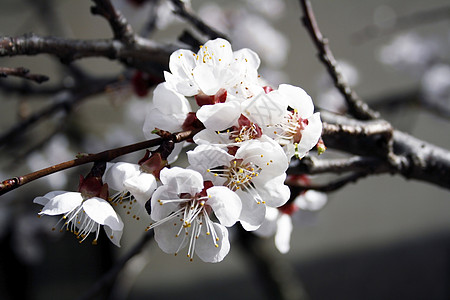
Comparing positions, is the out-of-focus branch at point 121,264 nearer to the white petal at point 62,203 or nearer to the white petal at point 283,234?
the white petal at point 283,234

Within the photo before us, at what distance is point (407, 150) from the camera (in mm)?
746

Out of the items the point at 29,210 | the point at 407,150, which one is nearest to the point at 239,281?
the point at 29,210

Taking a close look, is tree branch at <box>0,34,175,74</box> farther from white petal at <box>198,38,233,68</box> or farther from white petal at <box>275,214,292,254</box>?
white petal at <box>275,214,292,254</box>

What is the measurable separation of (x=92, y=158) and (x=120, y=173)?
0.03m

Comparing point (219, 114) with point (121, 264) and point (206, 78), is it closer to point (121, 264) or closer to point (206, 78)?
point (206, 78)

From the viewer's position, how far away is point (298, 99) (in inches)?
20.1

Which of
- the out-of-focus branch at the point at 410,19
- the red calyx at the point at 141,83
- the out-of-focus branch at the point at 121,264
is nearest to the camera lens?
the out-of-focus branch at the point at 121,264

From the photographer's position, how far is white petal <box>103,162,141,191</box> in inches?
18.8

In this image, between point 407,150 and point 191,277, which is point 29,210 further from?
point 407,150

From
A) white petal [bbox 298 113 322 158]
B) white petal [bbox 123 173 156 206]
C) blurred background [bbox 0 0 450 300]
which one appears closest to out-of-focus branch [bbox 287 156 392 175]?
white petal [bbox 298 113 322 158]

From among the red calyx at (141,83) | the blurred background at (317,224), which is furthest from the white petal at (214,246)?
the blurred background at (317,224)

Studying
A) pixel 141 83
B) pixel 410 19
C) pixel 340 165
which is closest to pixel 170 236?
pixel 340 165

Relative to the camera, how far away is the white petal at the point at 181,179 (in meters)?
0.45

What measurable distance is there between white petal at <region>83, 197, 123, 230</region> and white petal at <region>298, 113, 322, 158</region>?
0.22 meters
